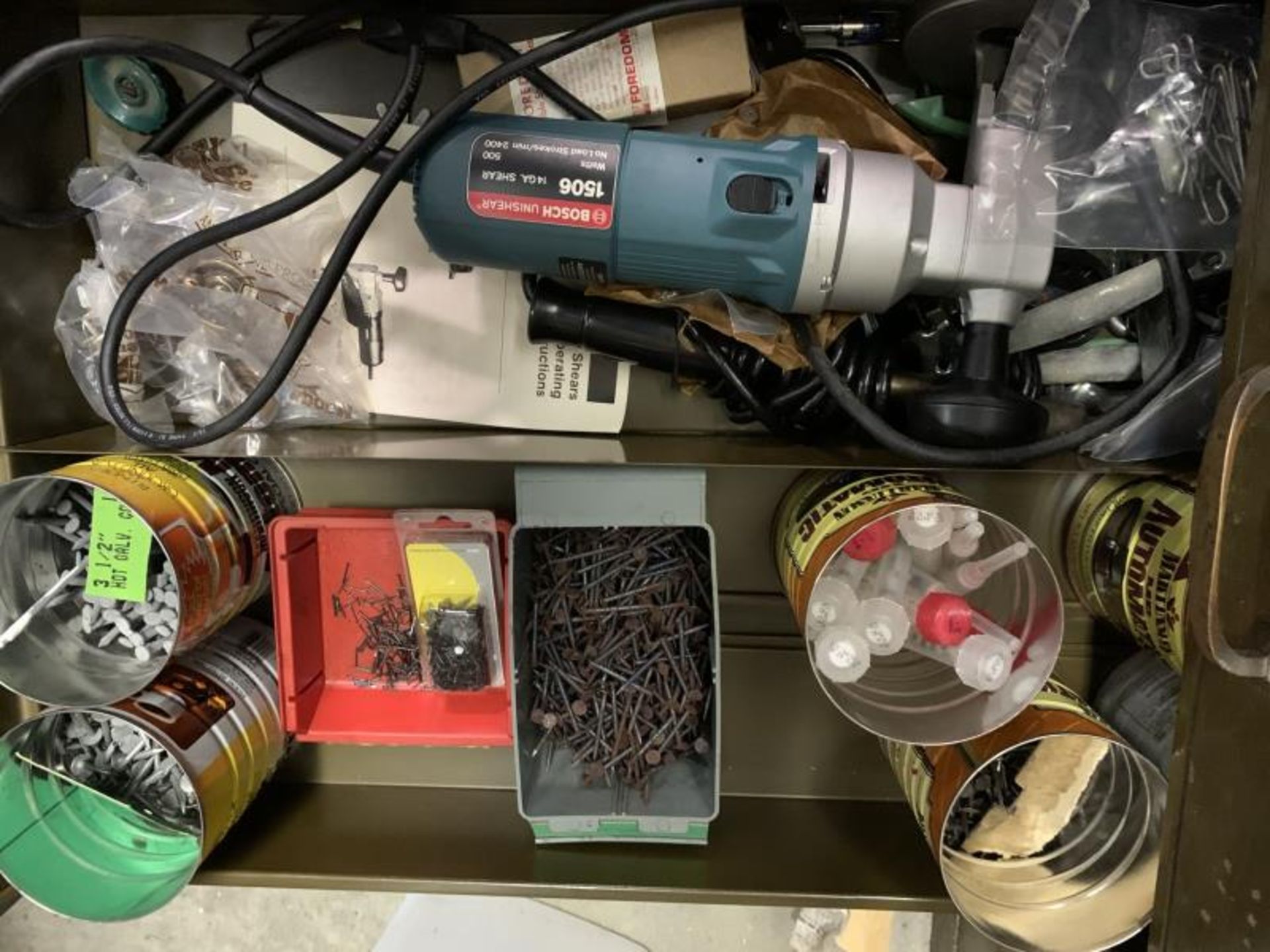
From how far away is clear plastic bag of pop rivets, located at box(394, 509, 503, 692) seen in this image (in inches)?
31.4

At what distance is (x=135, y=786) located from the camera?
0.79 meters

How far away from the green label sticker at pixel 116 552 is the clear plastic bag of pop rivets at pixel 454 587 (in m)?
0.20

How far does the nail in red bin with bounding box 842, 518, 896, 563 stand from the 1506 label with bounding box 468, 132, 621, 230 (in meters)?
0.30

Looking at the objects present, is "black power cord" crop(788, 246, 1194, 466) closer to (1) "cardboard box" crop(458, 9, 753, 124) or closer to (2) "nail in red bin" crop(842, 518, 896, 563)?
(2) "nail in red bin" crop(842, 518, 896, 563)

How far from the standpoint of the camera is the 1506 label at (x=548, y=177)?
0.65 meters

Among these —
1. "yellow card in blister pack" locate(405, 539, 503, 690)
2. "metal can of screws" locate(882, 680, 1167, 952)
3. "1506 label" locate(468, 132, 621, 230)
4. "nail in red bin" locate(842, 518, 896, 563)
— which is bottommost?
"metal can of screws" locate(882, 680, 1167, 952)

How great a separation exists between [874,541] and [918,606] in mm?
59

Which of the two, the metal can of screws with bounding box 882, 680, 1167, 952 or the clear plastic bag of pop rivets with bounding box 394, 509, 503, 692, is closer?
the metal can of screws with bounding box 882, 680, 1167, 952

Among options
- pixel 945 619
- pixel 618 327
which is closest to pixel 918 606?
pixel 945 619

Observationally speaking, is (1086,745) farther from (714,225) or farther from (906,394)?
(714,225)

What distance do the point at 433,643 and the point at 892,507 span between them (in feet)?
1.40

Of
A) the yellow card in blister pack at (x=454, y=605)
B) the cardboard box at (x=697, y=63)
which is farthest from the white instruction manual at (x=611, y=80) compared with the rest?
the yellow card in blister pack at (x=454, y=605)

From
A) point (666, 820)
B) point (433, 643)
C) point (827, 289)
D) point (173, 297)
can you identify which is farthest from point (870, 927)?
point (173, 297)

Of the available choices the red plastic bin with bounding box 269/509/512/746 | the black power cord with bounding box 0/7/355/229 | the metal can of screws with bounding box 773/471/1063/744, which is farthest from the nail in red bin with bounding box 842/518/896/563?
the black power cord with bounding box 0/7/355/229
